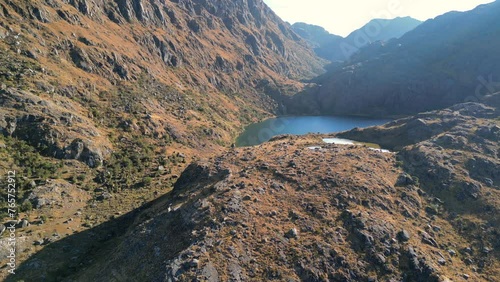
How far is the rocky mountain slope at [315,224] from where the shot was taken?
1088 inches

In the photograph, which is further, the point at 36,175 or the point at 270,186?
the point at 36,175

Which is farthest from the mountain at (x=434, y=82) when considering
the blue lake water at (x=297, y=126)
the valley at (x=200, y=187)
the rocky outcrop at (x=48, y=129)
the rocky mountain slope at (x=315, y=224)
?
the rocky outcrop at (x=48, y=129)

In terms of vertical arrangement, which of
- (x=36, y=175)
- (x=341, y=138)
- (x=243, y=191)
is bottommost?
(x=341, y=138)

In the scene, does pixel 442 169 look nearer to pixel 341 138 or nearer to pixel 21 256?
pixel 341 138

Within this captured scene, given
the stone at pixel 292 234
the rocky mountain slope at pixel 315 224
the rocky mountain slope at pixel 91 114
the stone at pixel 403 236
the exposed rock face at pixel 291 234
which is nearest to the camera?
the exposed rock face at pixel 291 234

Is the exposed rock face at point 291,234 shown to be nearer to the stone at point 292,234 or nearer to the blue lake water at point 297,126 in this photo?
the stone at point 292,234

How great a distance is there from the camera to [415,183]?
4200 centimetres

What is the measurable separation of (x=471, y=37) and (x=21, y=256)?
9419 inches

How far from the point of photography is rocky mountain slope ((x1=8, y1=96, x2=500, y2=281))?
2762cm

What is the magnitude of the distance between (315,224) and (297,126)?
125579 mm

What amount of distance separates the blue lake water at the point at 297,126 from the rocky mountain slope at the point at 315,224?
74106 mm

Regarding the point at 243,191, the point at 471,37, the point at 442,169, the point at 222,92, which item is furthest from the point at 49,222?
the point at 471,37

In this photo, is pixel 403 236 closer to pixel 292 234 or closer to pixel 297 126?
pixel 292 234

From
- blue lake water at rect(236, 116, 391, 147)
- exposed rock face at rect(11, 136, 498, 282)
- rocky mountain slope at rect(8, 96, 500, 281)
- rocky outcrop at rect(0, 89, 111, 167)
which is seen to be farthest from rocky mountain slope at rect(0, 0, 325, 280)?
exposed rock face at rect(11, 136, 498, 282)
